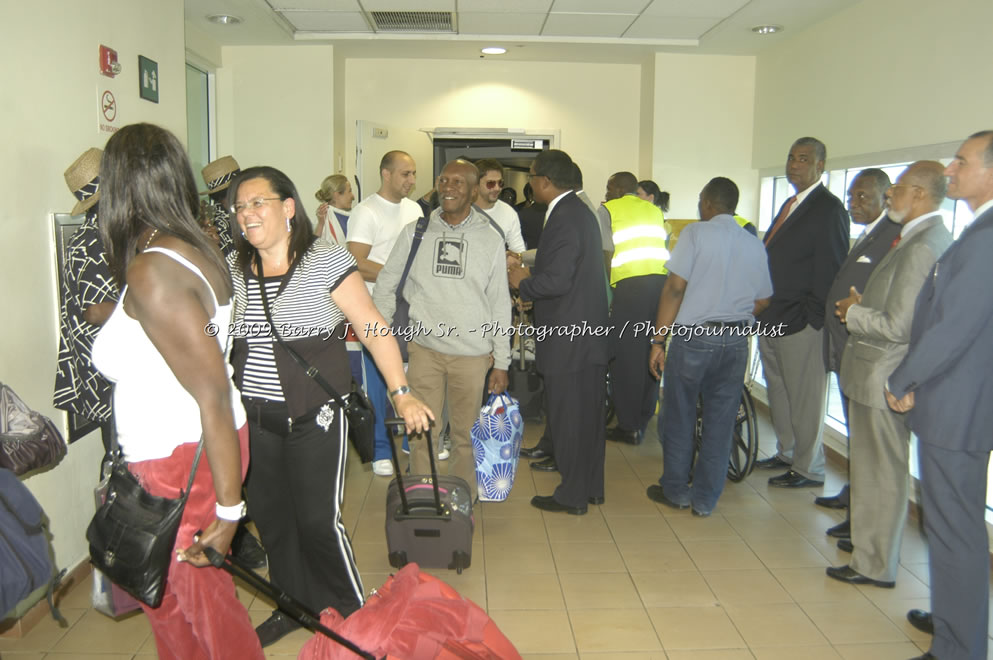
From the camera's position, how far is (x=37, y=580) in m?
1.68

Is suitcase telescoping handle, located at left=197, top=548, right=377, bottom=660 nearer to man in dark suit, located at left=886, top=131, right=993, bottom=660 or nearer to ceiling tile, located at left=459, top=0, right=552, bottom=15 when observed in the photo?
man in dark suit, located at left=886, top=131, right=993, bottom=660

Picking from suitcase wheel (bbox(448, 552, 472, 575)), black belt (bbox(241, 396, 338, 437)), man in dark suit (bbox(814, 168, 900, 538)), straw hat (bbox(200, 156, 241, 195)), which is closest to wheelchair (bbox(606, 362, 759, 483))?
man in dark suit (bbox(814, 168, 900, 538))

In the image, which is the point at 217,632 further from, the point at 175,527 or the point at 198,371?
the point at 198,371

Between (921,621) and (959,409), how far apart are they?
0.95 meters

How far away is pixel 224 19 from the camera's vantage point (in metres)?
5.79

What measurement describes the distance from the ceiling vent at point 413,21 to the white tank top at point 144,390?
460 cm

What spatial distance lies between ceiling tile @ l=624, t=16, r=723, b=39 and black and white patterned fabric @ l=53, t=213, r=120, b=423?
4.42 metres

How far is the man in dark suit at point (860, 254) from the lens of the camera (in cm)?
337

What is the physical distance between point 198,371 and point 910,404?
2.17m

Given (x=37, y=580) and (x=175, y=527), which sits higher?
(x=175, y=527)

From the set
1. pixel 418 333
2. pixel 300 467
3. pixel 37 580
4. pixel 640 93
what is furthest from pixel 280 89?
pixel 37 580

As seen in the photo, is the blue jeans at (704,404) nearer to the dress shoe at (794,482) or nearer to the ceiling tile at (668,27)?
the dress shoe at (794,482)

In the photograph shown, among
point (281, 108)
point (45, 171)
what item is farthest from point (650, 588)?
point (281, 108)

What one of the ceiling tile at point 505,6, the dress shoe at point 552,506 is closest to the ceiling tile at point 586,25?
the ceiling tile at point 505,6
